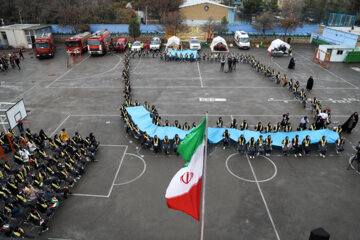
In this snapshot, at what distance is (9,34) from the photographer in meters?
40.8

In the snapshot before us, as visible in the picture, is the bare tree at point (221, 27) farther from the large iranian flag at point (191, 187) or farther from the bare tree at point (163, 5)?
the large iranian flag at point (191, 187)

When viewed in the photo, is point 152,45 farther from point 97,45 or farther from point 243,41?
point 243,41

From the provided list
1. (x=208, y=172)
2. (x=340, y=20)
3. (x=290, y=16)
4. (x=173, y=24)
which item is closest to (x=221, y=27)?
(x=173, y=24)

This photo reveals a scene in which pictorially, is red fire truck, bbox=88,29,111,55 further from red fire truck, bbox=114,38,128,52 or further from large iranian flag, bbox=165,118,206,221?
large iranian flag, bbox=165,118,206,221

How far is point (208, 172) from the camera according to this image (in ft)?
44.6

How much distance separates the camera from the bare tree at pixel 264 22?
4562 cm

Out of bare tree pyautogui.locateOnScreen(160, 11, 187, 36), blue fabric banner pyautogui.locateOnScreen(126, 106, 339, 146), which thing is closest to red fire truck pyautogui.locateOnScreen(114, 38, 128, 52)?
bare tree pyautogui.locateOnScreen(160, 11, 187, 36)

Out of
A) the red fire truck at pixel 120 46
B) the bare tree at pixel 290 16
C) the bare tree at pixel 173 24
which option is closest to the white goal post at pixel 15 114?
the red fire truck at pixel 120 46

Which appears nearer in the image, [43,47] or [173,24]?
[43,47]

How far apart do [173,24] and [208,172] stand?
37.8m

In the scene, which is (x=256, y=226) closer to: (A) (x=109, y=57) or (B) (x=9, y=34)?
(A) (x=109, y=57)

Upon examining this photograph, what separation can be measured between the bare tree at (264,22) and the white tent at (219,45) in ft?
36.4

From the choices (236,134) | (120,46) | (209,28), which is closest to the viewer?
(236,134)

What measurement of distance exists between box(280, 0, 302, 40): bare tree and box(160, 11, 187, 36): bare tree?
18.5 meters
